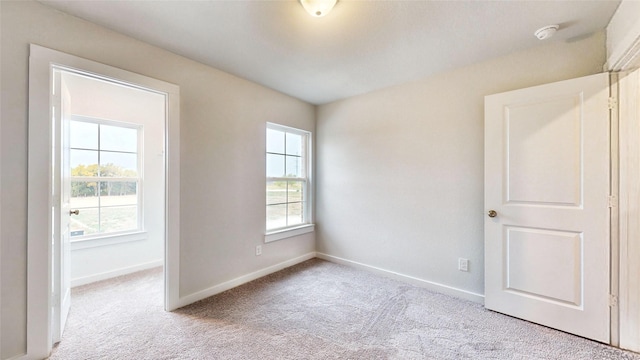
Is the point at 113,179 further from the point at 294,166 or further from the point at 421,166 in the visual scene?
the point at 421,166

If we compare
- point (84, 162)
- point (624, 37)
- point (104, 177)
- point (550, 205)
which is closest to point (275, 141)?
point (104, 177)

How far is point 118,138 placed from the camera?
332 cm

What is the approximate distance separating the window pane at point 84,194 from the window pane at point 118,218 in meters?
0.15

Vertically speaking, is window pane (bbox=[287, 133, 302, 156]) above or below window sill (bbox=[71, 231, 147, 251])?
above

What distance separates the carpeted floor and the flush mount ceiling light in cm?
225

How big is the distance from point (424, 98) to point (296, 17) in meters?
1.65

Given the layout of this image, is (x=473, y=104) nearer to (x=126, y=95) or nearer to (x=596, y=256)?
(x=596, y=256)

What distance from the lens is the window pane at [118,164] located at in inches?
127

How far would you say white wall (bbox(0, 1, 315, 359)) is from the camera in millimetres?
1593

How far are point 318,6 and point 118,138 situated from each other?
10.4 ft

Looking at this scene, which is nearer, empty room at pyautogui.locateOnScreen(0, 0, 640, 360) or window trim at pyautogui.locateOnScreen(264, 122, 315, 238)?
empty room at pyautogui.locateOnScreen(0, 0, 640, 360)

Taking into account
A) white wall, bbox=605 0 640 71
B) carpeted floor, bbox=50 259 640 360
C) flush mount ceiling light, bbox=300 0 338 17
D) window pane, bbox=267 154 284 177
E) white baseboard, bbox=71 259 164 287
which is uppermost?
flush mount ceiling light, bbox=300 0 338 17

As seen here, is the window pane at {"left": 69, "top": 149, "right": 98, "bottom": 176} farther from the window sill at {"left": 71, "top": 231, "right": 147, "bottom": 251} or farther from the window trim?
the window trim

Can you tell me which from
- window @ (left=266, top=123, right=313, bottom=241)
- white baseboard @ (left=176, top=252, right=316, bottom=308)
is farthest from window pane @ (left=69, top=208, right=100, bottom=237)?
window @ (left=266, top=123, right=313, bottom=241)
